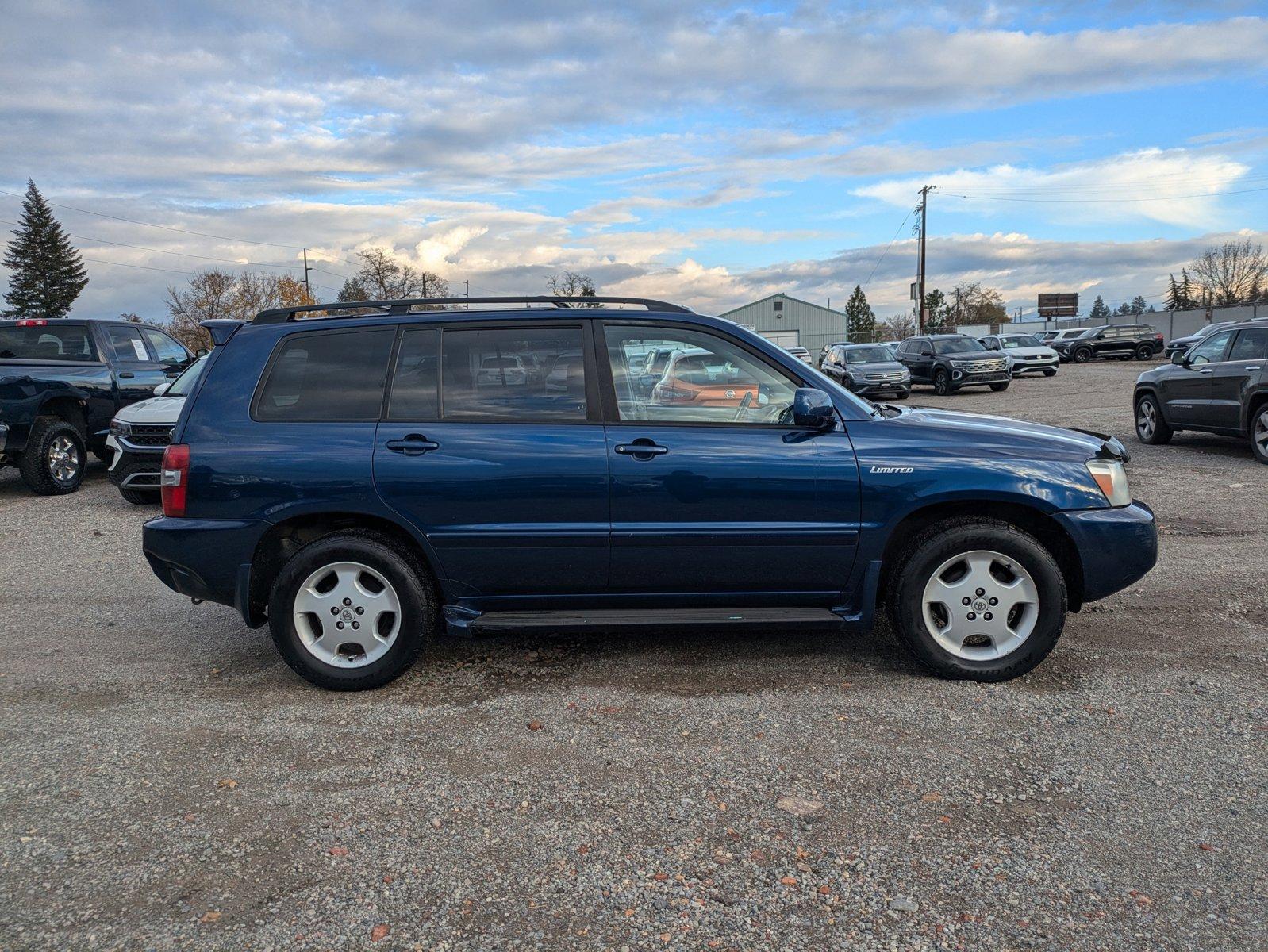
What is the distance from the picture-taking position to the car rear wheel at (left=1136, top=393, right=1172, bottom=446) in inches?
491

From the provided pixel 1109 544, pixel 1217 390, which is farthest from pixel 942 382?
pixel 1109 544

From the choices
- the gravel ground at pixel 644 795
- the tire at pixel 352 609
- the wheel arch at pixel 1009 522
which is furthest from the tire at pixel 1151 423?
the tire at pixel 352 609

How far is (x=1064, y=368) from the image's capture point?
37500 mm

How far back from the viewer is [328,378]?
4.39 m

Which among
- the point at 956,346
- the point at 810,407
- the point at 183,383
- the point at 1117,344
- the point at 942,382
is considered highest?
the point at 1117,344

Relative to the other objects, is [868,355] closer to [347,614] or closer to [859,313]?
[347,614]

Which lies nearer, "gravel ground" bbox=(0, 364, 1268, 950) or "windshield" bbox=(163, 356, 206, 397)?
"gravel ground" bbox=(0, 364, 1268, 950)

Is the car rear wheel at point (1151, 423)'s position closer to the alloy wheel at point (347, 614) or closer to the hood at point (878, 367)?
the hood at point (878, 367)

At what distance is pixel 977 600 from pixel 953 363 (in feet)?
71.5

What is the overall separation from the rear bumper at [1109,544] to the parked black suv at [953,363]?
2131cm

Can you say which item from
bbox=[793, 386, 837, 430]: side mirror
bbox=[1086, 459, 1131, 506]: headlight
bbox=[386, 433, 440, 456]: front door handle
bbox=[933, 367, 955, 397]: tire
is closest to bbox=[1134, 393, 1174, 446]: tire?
bbox=[1086, 459, 1131, 506]: headlight

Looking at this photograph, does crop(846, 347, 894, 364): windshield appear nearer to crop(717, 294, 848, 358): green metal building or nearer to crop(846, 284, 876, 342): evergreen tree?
crop(717, 294, 848, 358): green metal building

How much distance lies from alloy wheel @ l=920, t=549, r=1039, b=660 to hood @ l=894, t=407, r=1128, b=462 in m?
0.52

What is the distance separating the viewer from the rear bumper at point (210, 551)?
4242mm
